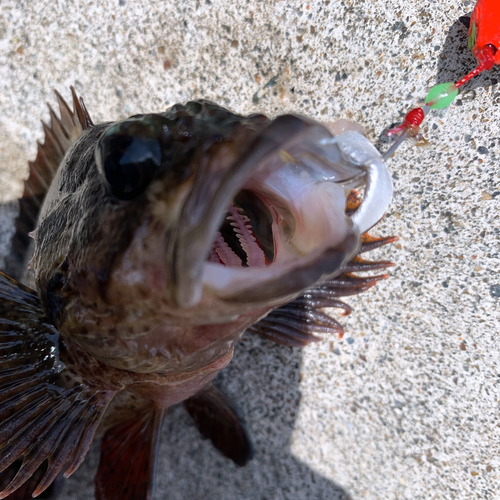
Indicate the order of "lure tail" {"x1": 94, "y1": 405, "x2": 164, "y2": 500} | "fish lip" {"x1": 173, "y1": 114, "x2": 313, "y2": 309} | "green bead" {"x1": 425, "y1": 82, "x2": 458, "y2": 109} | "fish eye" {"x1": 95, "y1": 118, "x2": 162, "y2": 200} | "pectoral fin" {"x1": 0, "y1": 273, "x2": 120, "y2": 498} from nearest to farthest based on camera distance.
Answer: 1. "fish lip" {"x1": 173, "y1": 114, "x2": 313, "y2": 309}
2. "fish eye" {"x1": 95, "y1": 118, "x2": 162, "y2": 200}
3. "pectoral fin" {"x1": 0, "y1": 273, "x2": 120, "y2": 498}
4. "green bead" {"x1": 425, "y1": 82, "x2": 458, "y2": 109}
5. "lure tail" {"x1": 94, "y1": 405, "x2": 164, "y2": 500}

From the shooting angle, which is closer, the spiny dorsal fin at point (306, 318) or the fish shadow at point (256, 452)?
the spiny dorsal fin at point (306, 318)

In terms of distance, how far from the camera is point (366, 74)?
4.92ft

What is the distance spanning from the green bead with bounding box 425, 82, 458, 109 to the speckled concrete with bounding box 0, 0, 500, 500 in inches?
4.5

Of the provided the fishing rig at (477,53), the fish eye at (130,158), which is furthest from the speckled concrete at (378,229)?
the fish eye at (130,158)

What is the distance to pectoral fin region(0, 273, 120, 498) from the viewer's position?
1.09m

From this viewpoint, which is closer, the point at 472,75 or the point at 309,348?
the point at 472,75

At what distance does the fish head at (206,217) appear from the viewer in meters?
0.61

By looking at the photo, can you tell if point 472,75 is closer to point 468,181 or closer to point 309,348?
point 468,181

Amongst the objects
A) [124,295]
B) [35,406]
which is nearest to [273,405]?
[35,406]

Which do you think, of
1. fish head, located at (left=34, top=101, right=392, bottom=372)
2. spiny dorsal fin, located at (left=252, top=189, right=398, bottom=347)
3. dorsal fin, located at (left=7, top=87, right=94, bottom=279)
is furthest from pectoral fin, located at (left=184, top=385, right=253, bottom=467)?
dorsal fin, located at (left=7, top=87, right=94, bottom=279)

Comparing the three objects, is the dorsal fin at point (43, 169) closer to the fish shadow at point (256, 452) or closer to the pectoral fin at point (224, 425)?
the fish shadow at point (256, 452)

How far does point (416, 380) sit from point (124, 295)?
1.43 metres

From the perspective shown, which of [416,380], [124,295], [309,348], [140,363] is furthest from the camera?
[309,348]

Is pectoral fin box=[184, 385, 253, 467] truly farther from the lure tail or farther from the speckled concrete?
the lure tail
